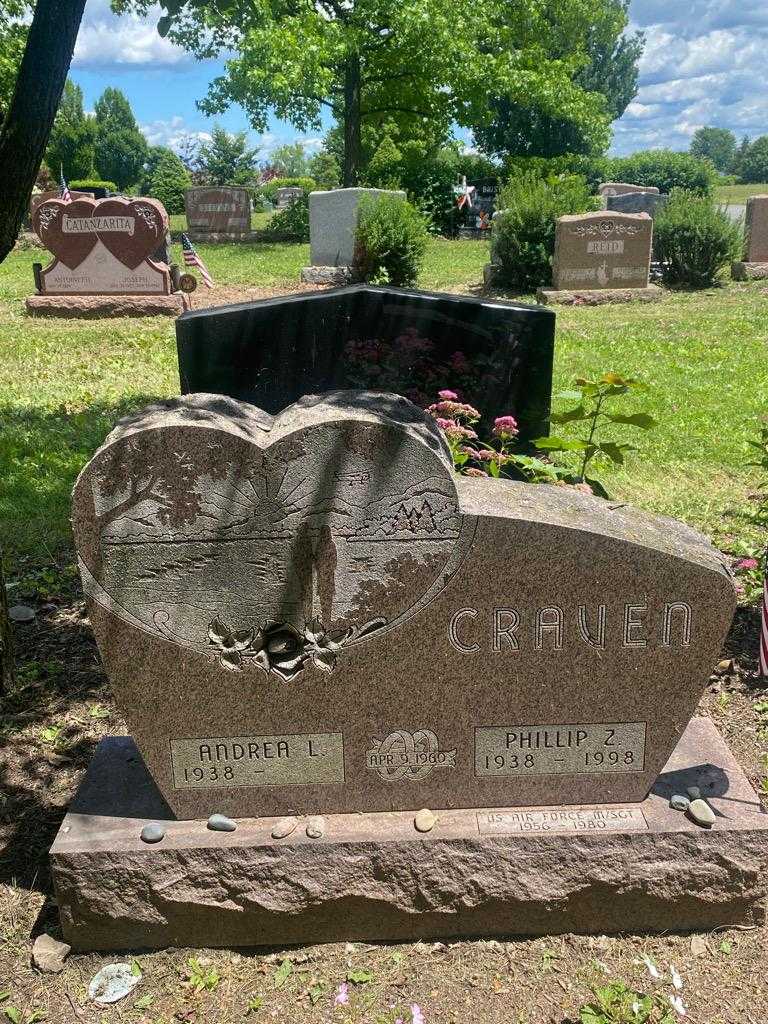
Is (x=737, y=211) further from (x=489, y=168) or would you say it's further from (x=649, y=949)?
(x=649, y=949)

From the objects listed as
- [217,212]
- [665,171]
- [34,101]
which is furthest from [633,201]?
[34,101]

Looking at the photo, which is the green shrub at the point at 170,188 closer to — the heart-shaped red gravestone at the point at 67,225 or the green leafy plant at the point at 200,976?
the heart-shaped red gravestone at the point at 67,225

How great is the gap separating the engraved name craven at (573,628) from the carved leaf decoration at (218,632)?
70 centimetres

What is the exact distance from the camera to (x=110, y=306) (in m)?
13.2

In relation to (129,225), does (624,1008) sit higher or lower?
lower

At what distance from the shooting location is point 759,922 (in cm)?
309

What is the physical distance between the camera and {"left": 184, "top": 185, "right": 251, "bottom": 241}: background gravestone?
86.5 ft

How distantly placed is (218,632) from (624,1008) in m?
1.65

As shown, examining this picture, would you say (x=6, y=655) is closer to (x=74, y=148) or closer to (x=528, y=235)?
(x=528, y=235)

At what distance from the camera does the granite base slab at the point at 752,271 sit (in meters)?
16.6

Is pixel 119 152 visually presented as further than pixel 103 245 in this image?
Yes

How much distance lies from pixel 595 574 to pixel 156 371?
8.38m

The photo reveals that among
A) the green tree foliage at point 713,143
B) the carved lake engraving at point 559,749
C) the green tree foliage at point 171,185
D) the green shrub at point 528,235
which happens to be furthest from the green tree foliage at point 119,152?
the green tree foliage at point 713,143

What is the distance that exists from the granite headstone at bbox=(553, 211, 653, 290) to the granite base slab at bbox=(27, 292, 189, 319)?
6280 mm
